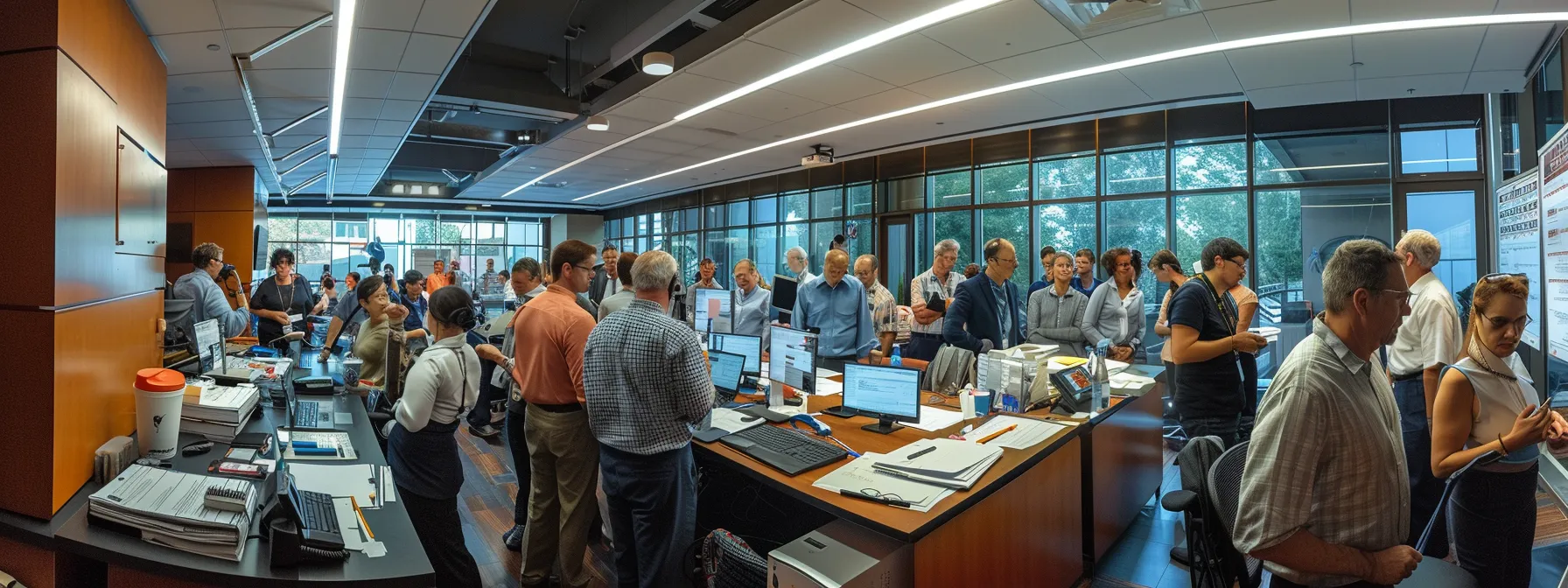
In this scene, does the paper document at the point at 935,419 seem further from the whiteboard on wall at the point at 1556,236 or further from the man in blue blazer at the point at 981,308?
the whiteboard on wall at the point at 1556,236

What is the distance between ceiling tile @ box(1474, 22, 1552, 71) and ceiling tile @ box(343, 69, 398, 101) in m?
7.78

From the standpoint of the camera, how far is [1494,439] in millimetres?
2234

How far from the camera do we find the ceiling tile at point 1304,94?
5664 millimetres

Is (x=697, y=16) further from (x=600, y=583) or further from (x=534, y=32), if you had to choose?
(x=600, y=583)

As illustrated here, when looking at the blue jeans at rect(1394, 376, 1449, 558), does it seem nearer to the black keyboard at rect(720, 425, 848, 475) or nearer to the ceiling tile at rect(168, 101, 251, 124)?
the black keyboard at rect(720, 425, 848, 475)

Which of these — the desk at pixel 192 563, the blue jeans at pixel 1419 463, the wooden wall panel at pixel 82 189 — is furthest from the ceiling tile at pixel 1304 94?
the wooden wall panel at pixel 82 189

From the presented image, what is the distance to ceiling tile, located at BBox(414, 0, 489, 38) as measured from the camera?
4.03 meters

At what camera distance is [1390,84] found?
18.3 feet

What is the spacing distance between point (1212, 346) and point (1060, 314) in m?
2.17

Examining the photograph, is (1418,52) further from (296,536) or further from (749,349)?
(296,536)

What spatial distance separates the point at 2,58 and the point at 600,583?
2751 millimetres

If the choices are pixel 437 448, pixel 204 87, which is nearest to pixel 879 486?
pixel 437 448

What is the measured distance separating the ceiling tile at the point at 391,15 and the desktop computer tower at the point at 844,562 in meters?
3.85

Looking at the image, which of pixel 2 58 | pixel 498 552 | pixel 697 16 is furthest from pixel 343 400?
pixel 697 16
